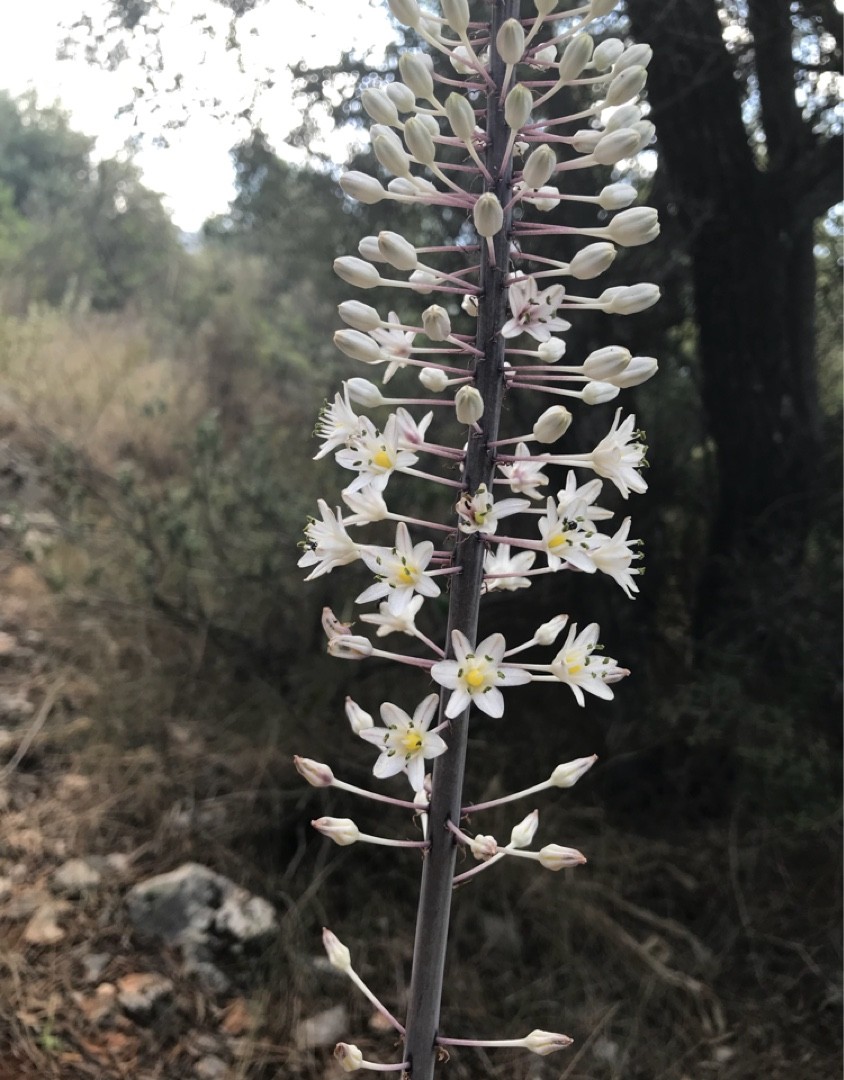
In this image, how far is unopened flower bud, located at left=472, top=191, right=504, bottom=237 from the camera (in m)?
1.24

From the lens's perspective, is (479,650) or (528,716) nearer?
(479,650)

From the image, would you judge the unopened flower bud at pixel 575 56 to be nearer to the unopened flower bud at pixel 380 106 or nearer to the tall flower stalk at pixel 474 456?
the tall flower stalk at pixel 474 456

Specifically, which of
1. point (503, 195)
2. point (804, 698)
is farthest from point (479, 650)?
point (804, 698)

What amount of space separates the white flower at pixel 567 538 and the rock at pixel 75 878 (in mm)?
2658

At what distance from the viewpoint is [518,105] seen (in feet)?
4.13

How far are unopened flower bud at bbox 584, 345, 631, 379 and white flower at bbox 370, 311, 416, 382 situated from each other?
0.33m

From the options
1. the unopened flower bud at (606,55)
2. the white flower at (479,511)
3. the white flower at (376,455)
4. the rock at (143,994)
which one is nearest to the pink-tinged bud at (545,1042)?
the white flower at (479,511)

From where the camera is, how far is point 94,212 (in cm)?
976

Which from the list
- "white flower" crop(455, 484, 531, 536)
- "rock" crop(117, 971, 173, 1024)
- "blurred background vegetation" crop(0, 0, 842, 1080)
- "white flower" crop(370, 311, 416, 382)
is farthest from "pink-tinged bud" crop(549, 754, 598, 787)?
"rock" crop(117, 971, 173, 1024)

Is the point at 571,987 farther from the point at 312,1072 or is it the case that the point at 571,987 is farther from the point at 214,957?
the point at 214,957

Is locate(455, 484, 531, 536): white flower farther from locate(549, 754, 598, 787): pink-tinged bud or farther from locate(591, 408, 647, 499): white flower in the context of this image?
locate(549, 754, 598, 787): pink-tinged bud

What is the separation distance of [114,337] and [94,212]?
2.81m

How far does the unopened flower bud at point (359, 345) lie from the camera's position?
1.38 meters

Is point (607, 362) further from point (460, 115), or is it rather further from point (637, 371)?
point (460, 115)
